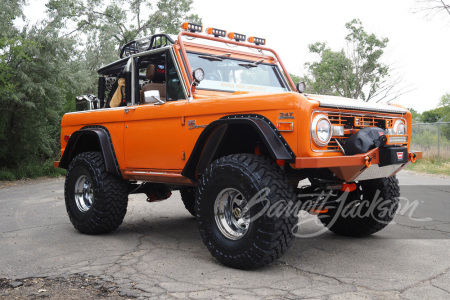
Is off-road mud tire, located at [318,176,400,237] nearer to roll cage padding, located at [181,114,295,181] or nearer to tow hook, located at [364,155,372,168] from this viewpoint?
tow hook, located at [364,155,372,168]

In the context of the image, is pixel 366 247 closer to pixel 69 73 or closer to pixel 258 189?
pixel 258 189

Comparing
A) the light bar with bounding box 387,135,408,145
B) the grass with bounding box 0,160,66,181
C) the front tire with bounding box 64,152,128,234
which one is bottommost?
the grass with bounding box 0,160,66,181

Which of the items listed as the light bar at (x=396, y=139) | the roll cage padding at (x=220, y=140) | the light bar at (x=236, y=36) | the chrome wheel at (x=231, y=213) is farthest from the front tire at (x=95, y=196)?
the light bar at (x=396, y=139)

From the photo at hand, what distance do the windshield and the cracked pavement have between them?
1942 millimetres

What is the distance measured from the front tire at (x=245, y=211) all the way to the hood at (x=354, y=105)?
0.74m

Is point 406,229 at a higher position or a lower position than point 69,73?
lower

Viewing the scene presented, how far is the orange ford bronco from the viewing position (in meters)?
4.14

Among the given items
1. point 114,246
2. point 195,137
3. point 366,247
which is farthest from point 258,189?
point 114,246

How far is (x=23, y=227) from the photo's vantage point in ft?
22.3

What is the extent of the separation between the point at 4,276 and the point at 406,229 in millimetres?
4916

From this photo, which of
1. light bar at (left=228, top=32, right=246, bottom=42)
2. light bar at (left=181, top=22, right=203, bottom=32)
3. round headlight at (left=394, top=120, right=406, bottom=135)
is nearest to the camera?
round headlight at (left=394, top=120, right=406, bottom=135)

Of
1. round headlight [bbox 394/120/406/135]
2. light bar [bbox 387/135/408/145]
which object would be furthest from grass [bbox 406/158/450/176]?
light bar [bbox 387/135/408/145]

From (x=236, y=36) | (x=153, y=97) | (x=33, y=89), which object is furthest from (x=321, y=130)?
(x=33, y=89)

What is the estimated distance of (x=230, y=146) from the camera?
484 centimetres
